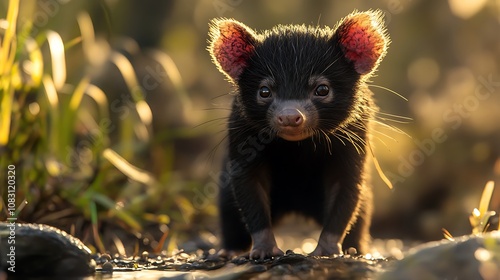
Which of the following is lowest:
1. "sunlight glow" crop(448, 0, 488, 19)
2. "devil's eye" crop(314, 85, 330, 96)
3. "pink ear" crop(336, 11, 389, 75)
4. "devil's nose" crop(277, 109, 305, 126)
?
"devil's nose" crop(277, 109, 305, 126)

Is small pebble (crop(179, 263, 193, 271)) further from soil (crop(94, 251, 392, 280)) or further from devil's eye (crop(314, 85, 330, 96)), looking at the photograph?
devil's eye (crop(314, 85, 330, 96))

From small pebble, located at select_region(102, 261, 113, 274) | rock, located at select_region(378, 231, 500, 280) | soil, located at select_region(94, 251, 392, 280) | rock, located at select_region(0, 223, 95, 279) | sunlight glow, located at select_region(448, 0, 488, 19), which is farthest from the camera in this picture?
sunlight glow, located at select_region(448, 0, 488, 19)

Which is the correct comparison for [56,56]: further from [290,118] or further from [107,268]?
[290,118]

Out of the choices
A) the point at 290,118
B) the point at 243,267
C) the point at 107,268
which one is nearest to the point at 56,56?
the point at 107,268

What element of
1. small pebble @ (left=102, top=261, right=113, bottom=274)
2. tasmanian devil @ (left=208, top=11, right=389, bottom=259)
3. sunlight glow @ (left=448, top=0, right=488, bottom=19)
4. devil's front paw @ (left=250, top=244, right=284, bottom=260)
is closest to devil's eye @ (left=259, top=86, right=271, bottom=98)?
tasmanian devil @ (left=208, top=11, right=389, bottom=259)

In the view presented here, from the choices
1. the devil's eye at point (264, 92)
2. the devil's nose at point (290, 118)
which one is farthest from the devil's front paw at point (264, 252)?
the devil's eye at point (264, 92)

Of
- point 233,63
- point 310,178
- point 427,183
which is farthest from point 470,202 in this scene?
point 233,63

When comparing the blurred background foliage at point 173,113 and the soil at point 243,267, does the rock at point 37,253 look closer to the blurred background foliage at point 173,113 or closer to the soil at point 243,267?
the soil at point 243,267
